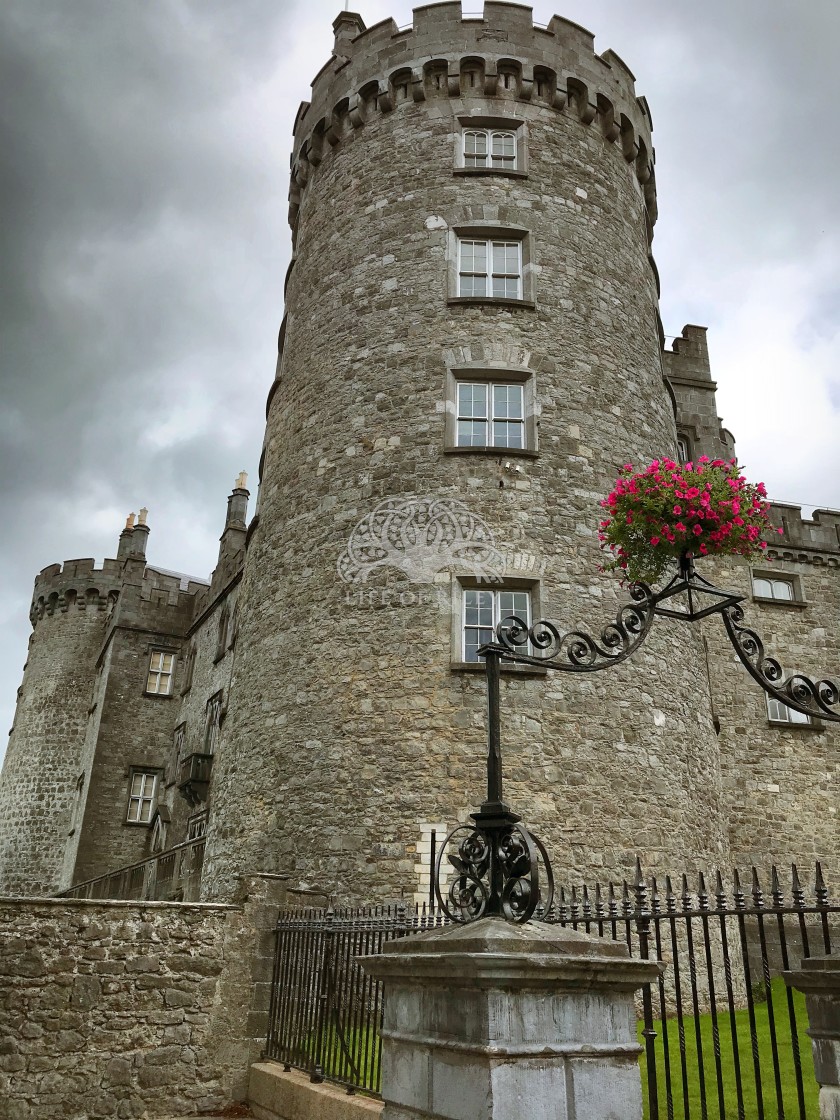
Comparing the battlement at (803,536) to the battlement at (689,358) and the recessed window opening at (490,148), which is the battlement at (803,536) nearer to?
the battlement at (689,358)

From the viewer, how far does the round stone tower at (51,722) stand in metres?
27.4

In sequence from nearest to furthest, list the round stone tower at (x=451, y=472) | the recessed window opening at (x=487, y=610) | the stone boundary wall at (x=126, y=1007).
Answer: the stone boundary wall at (x=126, y=1007), the round stone tower at (x=451, y=472), the recessed window opening at (x=487, y=610)

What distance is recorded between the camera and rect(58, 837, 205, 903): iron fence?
52.1 ft

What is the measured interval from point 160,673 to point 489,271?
54.2ft

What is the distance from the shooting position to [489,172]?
637 inches

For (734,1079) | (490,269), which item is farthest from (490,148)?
(734,1079)

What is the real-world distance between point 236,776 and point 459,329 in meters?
7.94

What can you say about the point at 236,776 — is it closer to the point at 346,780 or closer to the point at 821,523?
the point at 346,780

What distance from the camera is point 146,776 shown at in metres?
25.7

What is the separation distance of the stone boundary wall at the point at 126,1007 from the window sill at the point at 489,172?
12.6 metres

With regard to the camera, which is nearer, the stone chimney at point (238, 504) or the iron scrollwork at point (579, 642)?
the iron scrollwork at point (579, 642)

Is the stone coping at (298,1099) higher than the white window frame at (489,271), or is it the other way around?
the white window frame at (489,271)

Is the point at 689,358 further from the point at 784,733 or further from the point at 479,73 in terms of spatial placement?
the point at 784,733

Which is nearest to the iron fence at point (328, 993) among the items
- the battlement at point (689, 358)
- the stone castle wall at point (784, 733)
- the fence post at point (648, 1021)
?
the fence post at point (648, 1021)
